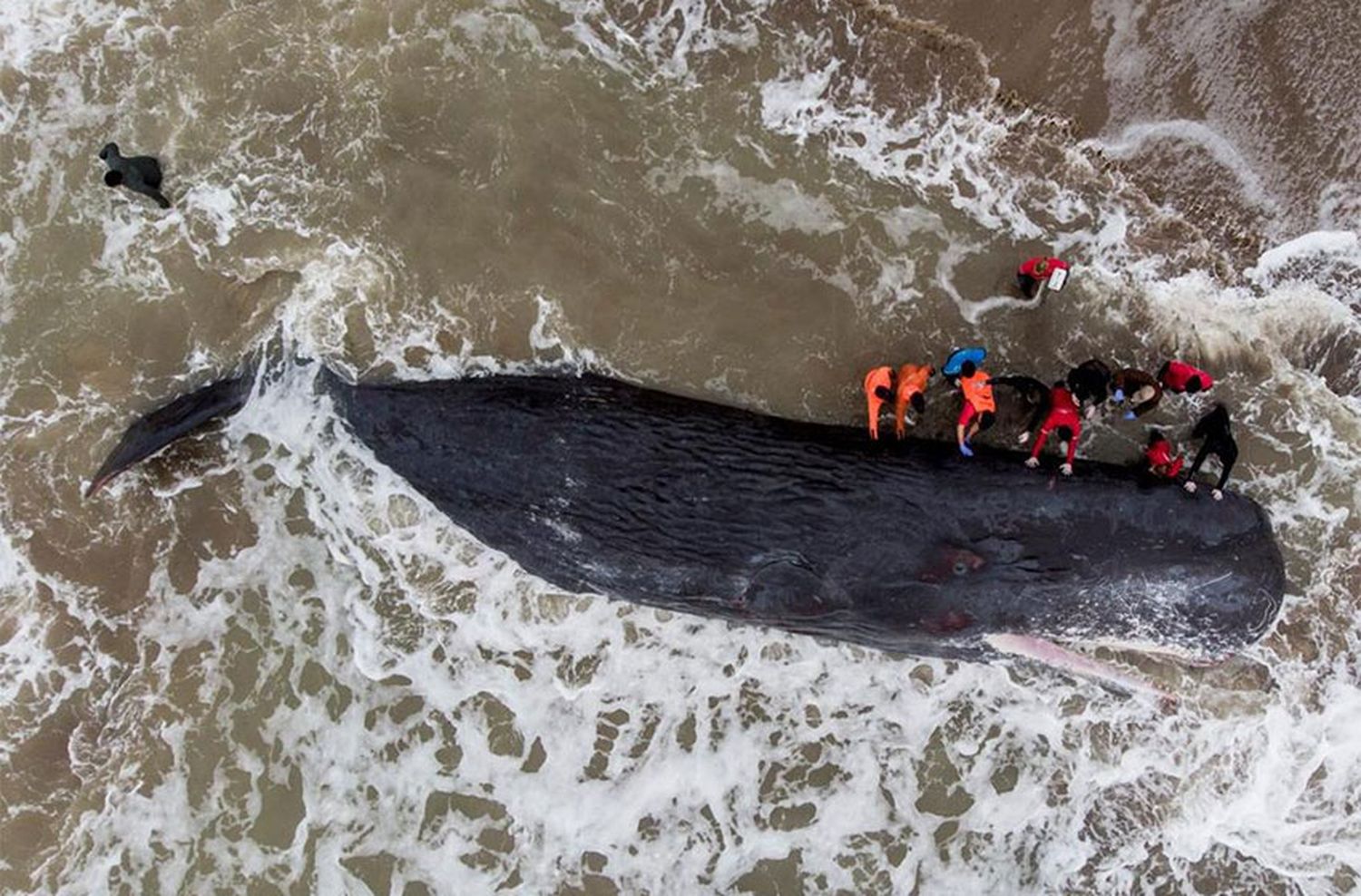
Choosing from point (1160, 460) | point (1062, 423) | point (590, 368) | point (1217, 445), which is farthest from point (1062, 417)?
point (590, 368)

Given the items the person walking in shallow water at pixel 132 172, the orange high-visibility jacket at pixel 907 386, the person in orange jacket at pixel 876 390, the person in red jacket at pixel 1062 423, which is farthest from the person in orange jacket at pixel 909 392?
the person walking in shallow water at pixel 132 172

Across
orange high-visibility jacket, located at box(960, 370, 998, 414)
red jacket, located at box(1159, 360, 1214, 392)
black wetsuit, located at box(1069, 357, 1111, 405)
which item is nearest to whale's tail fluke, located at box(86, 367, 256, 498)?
orange high-visibility jacket, located at box(960, 370, 998, 414)

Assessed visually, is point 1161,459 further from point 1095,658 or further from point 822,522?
point 822,522

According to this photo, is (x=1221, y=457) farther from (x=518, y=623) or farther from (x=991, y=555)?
(x=518, y=623)

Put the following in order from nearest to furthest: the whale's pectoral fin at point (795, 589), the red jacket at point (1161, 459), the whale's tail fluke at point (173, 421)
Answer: the whale's pectoral fin at point (795, 589)
the red jacket at point (1161, 459)
the whale's tail fluke at point (173, 421)

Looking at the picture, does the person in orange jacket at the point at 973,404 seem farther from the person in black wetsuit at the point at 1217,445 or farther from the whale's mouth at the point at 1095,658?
the person in black wetsuit at the point at 1217,445

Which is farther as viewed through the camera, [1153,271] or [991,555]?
[1153,271]

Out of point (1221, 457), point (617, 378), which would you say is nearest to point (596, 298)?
point (617, 378)
